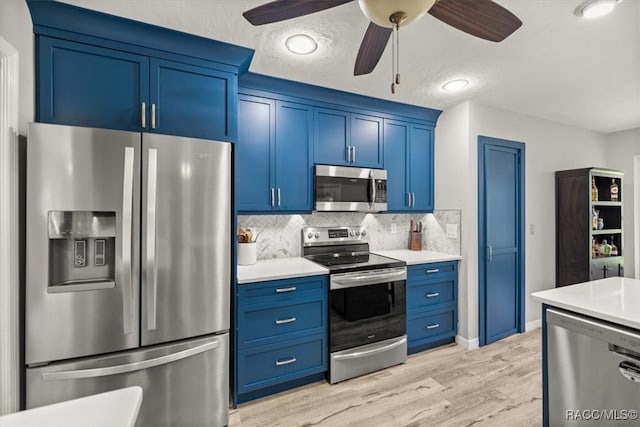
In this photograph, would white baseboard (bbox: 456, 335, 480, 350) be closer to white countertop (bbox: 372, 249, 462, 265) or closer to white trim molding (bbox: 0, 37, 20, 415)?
white countertop (bbox: 372, 249, 462, 265)

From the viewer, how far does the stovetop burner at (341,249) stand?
2514 millimetres

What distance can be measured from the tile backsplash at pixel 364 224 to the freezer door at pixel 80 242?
1181 mm

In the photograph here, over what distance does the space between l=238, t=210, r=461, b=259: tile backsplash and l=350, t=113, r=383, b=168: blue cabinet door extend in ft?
1.94

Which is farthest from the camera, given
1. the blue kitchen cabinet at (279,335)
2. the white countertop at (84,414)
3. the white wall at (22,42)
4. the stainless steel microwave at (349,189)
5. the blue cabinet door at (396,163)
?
the blue cabinet door at (396,163)

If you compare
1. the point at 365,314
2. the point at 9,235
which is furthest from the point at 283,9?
the point at 365,314

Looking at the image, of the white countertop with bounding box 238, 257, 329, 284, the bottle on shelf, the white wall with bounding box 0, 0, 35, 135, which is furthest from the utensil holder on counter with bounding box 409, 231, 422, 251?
the white wall with bounding box 0, 0, 35, 135

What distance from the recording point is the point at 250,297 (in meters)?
2.08

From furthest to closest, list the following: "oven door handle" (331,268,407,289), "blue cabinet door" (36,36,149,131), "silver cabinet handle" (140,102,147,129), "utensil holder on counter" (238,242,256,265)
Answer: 1. "utensil holder on counter" (238,242,256,265)
2. "oven door handle" (331,268,407,289)
3. "silver cabinet handle" (140,102,147,129)
4. "blue cabinet door" (36,36,149,131)

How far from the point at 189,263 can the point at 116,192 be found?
1.76ft

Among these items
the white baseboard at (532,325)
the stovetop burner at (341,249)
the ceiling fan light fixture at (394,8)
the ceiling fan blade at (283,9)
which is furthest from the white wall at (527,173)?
the ceiling fan blade at (283,9)

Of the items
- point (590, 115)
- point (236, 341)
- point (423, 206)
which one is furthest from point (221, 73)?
point (590, 115)

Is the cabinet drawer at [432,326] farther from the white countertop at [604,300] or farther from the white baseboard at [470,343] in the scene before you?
the white countertop at [604,300]

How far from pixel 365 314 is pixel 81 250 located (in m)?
1.98

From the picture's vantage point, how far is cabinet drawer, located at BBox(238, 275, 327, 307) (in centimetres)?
207
